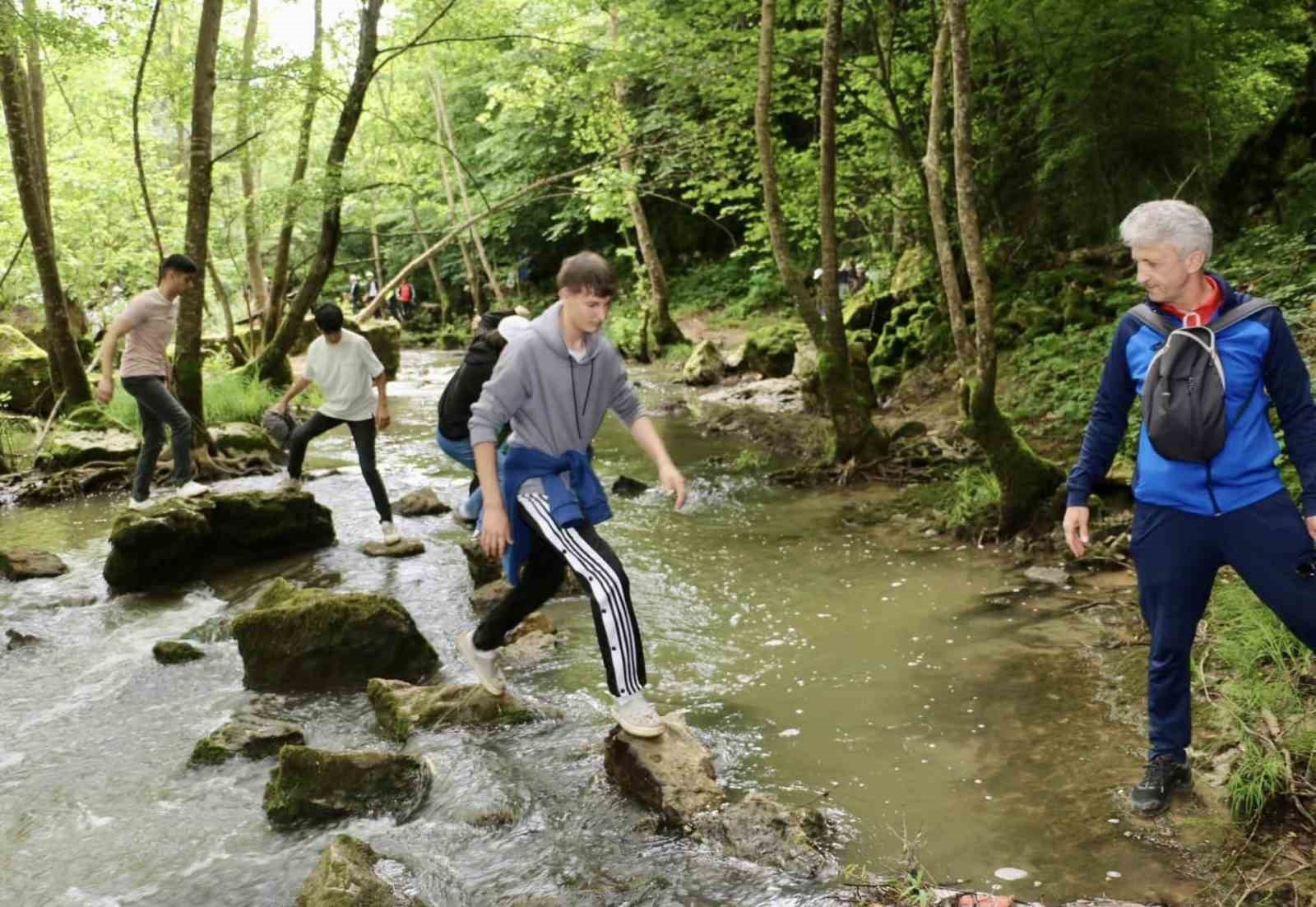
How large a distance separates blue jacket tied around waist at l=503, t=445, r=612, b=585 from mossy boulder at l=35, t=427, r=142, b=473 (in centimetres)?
941

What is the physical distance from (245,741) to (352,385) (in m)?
4.00

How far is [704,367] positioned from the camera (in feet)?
64.3

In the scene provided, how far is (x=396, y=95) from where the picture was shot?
28.2 meters

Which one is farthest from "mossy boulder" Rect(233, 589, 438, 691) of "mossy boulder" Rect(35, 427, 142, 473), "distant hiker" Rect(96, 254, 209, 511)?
"mossy boulder" Rect(35, 427, 142, 473)

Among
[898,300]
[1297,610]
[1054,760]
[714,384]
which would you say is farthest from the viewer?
[714,384]

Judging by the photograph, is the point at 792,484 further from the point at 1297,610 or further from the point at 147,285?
the point at 147,285

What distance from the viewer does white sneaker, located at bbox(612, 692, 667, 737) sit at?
4453 mm

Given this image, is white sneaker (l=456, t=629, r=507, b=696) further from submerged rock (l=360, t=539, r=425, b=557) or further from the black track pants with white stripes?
submerged rock (l=360, t=539, r=425, b=557)

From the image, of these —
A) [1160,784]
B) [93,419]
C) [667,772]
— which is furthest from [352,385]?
[1160,784]

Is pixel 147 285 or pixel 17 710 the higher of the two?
pixel 147 285

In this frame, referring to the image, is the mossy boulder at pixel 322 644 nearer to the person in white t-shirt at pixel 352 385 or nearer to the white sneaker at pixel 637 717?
A: the white sneaker at pixel 637 717

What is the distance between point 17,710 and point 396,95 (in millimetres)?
25440

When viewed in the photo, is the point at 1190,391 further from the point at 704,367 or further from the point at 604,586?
the point at 704,367

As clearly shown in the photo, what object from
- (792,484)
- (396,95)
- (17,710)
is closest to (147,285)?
(396,95)
